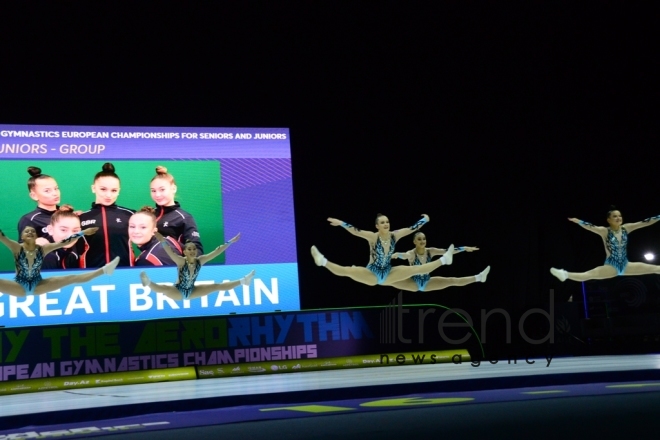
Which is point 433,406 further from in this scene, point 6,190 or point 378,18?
point 378,18

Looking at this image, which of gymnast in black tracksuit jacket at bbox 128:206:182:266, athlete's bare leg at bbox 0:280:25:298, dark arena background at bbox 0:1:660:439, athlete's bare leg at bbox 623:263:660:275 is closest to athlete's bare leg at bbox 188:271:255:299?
dark arena background at bbox 0:1:660:439

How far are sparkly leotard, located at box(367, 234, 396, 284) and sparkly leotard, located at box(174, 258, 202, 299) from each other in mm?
2048

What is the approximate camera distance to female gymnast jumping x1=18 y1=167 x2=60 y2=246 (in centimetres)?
900

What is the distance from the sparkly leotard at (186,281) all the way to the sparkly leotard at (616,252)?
205 inches

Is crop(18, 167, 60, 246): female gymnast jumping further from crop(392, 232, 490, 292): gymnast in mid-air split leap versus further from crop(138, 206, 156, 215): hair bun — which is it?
crop(392, 232, 490, 292): gymnast in mid-air split leap

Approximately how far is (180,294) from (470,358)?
3534 mm

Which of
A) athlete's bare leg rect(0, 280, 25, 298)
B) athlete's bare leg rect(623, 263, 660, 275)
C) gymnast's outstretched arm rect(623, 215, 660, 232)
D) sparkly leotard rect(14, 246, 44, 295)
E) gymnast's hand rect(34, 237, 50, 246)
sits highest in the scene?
gymnast's hand rect(34, 237, 50, 246)

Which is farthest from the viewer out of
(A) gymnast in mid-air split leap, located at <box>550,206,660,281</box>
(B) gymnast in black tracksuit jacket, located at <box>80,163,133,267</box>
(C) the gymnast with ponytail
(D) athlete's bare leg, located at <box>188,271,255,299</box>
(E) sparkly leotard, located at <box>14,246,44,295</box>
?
(A) gymnast in mid-air split leap, located at <box>550,206,660,281</box>

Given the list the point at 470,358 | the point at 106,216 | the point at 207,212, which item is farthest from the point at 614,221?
the point at 106,216

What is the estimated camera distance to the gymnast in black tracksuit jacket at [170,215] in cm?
953

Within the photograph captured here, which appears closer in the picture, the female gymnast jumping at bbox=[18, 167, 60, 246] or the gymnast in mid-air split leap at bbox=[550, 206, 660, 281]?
the female gymnast jumping at bbox=[18, 167, 60, 246]

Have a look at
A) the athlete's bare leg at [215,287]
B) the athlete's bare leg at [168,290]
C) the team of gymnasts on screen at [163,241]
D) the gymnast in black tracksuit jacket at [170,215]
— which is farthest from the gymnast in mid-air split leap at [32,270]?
the gymnast in black tracksuit jacket at [170,215]

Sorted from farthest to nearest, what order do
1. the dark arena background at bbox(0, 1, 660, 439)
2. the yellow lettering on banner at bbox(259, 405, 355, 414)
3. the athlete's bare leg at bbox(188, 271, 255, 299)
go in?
1. the athlete's bare leg at bbox(188, 271, 255, 299)
2. the dark arena background at bbox(0, 1, 660, 439)
3. the yellow lettering on banner at bbox(259, 405, 355, 414)

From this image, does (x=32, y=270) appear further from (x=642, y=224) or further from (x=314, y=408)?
(x=642, y=224)
